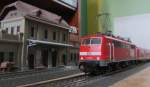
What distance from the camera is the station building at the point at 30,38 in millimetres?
31505

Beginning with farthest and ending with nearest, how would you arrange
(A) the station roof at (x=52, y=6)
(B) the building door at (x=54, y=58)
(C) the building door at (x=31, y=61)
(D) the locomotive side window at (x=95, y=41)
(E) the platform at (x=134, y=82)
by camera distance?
1. (A) the station roof at (x=52, y=6)
2. (B) the building door at (x=54, y=58)
3. (C) the building door at (x=31, y=61)
4. (D) the locomotive side window at (x=95, y=41)
5. (E) the platform at (x=134, y=82)

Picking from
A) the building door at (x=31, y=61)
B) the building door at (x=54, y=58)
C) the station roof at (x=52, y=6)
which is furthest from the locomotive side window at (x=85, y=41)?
the station roof at (x=52, y=6)

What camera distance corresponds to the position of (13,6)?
36.5 metres

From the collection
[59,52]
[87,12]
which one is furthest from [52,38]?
[87,12]

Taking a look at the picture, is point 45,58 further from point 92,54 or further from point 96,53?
point 96,53

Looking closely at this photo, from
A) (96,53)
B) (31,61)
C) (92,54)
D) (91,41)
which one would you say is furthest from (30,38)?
(96,53)

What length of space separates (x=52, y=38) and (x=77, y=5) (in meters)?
16.6

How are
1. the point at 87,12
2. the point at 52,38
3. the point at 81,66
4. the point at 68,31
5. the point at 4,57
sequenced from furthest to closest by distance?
the point at 87,12
the point at 68,31
the point at 52,38
the point at 4,57
the point at 81,66

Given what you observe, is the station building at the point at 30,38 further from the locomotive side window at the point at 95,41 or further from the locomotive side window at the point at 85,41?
the locomotive side window at the point at 95,41

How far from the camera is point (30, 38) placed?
112 ft

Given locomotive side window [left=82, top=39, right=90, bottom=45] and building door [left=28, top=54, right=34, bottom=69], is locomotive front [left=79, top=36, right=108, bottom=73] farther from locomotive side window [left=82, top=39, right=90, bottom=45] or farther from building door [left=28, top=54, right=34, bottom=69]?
building door [left=28, top=54, right=34, bottom=69]

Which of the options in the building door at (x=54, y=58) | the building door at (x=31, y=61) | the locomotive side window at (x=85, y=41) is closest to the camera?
the locomotive side window at (x=85, y=41)

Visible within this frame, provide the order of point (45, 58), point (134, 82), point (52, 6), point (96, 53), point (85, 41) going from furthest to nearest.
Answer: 1. point (52, 6)
2. point (45, 58)
3. point (85, 41)
4. point (96, 53)
5. point (134, 82)

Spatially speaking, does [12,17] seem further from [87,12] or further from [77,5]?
[87,12]
